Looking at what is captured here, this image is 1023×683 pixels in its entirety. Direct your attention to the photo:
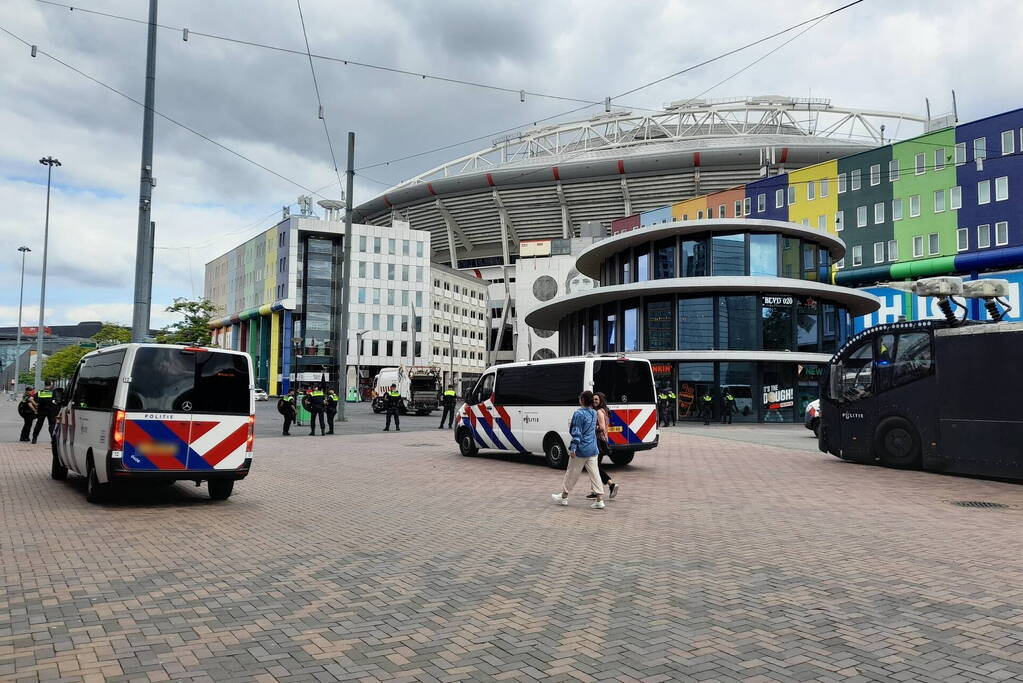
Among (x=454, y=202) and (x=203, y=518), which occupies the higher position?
(x=454, y=202)

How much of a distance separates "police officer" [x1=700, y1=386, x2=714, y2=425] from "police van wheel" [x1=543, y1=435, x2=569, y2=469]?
19665 millimetres

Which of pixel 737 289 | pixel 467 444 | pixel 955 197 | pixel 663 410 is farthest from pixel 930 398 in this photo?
pixel 955 197

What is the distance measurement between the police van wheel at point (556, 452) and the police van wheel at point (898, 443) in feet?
22.2

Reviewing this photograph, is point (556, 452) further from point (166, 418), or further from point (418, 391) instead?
point (418, 391)

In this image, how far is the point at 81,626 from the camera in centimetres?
501

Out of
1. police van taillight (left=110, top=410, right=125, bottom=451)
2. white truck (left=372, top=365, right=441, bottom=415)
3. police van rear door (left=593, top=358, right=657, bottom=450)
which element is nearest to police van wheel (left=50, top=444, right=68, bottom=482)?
police van taillight (left=110, top=410, right=125, bottom=451)

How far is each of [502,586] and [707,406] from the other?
29885mm

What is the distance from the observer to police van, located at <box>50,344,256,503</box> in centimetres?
975

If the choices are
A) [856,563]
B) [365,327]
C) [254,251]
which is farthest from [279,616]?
[254,251]

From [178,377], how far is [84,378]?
237 cm

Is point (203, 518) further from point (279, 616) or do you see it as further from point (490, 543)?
point (279, 616)

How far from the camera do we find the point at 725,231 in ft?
119

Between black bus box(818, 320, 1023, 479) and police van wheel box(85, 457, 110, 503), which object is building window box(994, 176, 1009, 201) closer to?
black bus box(818, 320, 1023, 479)

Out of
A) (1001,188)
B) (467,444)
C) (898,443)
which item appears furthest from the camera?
(1001,188)
